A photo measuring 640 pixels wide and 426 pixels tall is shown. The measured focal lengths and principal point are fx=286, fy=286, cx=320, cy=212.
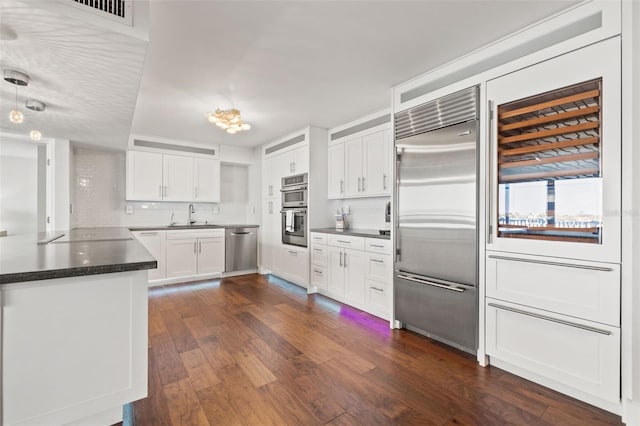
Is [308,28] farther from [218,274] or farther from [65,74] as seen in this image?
[218,274]

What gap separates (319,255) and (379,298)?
3.96ft

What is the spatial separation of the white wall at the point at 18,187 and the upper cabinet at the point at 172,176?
1254mm

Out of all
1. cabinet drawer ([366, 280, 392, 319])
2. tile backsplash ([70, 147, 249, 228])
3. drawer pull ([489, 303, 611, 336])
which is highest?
tile backsplash ([70, 147, 249, 228])

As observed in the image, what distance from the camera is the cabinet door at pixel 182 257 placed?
470 cm

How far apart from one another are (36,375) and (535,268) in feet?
9.32

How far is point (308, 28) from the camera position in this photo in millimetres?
2045

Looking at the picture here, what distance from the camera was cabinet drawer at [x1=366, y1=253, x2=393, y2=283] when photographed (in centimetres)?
311

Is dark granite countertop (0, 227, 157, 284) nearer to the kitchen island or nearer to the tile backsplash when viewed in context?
the kitchen island

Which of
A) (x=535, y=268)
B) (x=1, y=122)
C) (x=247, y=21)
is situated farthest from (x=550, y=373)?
(x=1, y=122)

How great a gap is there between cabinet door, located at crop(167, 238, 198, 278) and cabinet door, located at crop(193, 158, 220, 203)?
914mm

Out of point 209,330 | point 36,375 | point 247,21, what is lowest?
point 209,330

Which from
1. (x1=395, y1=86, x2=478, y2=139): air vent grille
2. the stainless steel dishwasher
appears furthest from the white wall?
(x1=395, y1=86, x2=478, y2=139): air vent grille

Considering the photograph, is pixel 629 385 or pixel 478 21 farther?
pixel 478 21

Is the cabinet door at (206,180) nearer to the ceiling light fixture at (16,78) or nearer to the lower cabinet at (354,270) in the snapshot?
the lower cabinet at (354,270)
